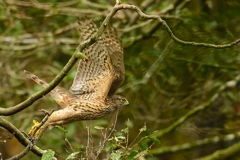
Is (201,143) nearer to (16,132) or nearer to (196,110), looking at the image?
(196,110)

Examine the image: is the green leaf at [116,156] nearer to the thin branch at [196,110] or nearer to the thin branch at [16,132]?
the thin branch at [16,132]

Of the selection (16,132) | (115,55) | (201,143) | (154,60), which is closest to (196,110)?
(201,143)

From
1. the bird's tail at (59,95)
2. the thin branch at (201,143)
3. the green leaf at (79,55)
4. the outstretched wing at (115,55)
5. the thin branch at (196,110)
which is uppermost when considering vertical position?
the green leaf at (79,55)

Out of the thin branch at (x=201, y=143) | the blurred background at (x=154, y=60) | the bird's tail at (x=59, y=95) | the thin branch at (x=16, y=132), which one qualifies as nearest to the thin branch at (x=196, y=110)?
the blurred background at (x=154, y=60)

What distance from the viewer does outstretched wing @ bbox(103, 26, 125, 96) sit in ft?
14.0

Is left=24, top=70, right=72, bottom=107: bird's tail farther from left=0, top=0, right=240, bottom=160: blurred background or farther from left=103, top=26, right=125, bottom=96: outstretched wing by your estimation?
left=0, top=0, right=240, bottom=160: blurred background

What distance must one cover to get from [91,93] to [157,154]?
1.67m

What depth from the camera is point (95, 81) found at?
431 centimetres

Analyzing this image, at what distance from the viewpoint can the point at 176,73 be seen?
18.5 ft

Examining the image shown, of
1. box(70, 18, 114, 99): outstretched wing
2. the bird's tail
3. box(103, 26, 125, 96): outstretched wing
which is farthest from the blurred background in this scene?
the bird's tail

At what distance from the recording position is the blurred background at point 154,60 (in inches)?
212

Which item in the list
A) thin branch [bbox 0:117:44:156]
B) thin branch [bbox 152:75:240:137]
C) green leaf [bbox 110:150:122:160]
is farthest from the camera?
thin branch [bbox 152:75:240:137]

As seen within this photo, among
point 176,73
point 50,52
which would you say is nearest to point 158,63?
point 176,73

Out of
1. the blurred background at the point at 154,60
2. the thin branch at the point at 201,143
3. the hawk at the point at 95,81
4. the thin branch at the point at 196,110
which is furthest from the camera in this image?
the thin branch at the point at 196,110
